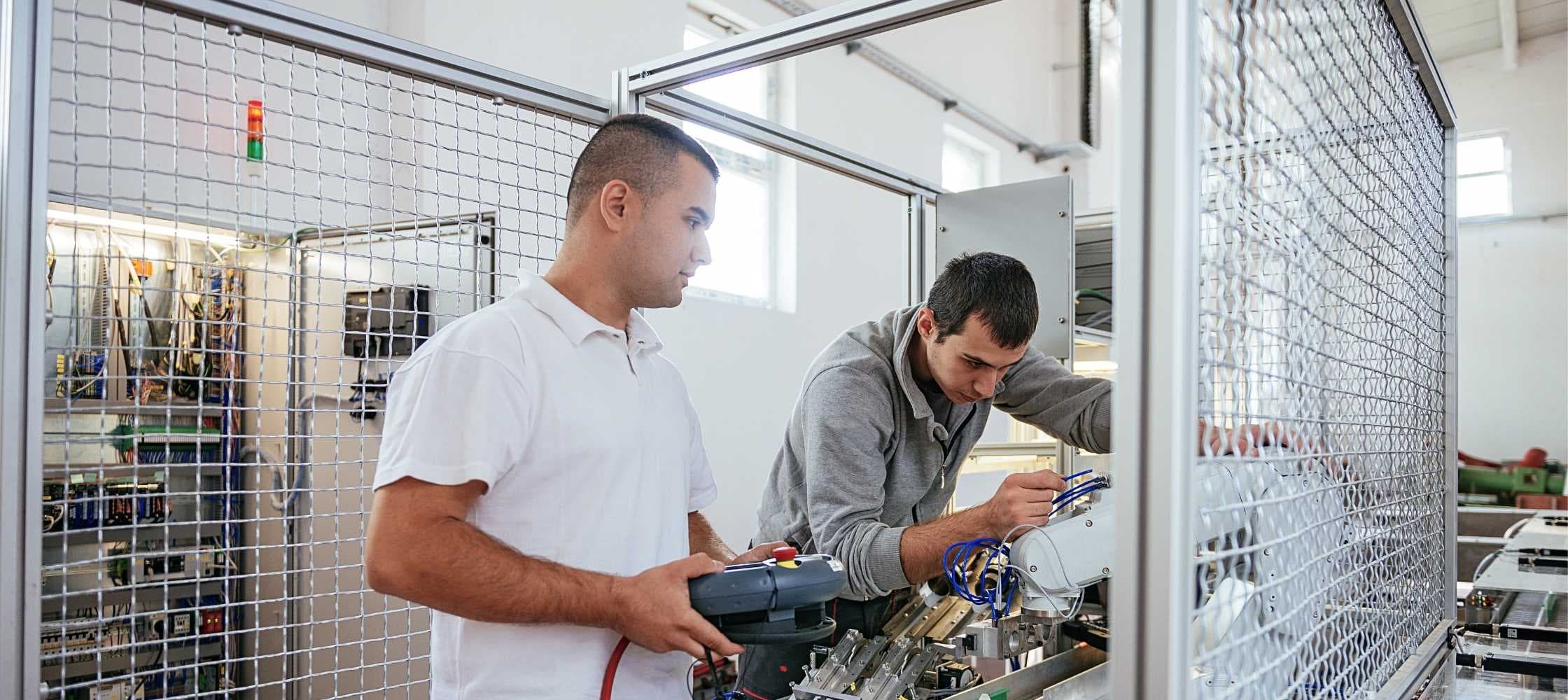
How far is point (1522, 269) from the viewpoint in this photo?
8906 mm

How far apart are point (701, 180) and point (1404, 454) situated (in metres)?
1.14

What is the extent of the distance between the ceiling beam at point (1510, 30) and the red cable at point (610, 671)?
9.42m

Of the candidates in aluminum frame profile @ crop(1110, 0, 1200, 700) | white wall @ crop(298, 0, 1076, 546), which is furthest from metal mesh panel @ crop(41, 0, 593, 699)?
aluminum frame profile @ crop(1110, 0, 1200, 700)

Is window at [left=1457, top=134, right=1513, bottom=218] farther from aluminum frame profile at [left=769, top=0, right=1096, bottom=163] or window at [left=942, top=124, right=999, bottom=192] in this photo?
window at [left=942, top=124, right=999, bottom=192]

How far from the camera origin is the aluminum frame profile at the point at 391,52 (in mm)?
1181

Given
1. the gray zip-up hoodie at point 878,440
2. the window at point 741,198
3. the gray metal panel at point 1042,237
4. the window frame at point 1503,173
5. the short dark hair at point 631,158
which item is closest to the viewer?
the short dark hair at point 631,158

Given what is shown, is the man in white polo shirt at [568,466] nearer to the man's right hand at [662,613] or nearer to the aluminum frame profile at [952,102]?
the man's right hand at [662,613]

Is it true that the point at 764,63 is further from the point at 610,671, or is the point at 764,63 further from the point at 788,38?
the point at 610,671

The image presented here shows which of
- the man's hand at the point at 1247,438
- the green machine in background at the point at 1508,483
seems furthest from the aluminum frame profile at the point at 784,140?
the green machine in background at the point at 1508,483

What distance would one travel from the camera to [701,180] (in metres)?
1.35

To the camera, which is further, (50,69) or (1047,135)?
(1047,135)

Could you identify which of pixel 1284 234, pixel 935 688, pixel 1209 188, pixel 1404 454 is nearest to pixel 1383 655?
pixel 1404 454

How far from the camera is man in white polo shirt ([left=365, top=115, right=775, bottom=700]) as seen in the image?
106cm

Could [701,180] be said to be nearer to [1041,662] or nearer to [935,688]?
[935,688]
